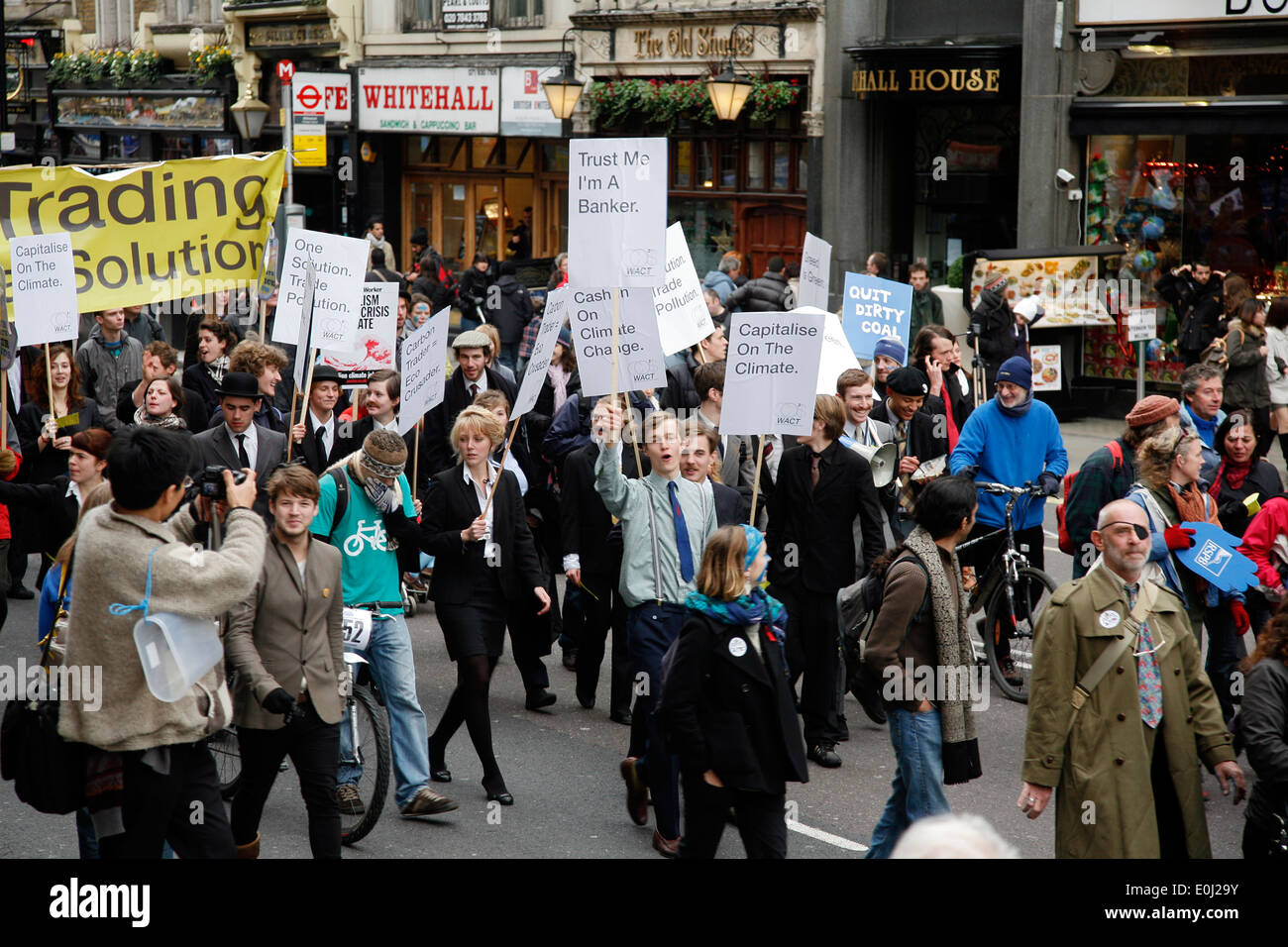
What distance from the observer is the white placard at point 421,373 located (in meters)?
9.27

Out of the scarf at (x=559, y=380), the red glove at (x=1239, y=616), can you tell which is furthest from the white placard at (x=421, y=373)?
the red glove at (x=1239, y=616)

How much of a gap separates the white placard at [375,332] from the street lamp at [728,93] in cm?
1203

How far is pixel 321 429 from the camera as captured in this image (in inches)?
→ 369

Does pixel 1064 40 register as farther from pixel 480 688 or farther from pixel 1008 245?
pixel 480 688

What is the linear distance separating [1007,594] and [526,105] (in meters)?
20.2

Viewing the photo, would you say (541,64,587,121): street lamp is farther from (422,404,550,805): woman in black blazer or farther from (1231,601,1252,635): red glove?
(1231,601,1252,635): red glove

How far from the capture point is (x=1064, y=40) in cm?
1956

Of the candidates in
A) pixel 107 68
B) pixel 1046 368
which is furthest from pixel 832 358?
pixel 107 68

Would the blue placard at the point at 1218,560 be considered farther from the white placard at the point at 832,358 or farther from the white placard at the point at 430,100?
the white placard at the point at 430,100

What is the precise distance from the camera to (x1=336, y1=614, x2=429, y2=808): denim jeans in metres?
6.86

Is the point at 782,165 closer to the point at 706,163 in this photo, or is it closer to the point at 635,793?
the point at 706,163

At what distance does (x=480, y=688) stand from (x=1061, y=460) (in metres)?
3.95

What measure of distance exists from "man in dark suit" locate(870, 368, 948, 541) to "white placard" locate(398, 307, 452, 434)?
267 cm

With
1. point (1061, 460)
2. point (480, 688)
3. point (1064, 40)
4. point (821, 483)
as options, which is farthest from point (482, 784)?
point (1064, 40)
